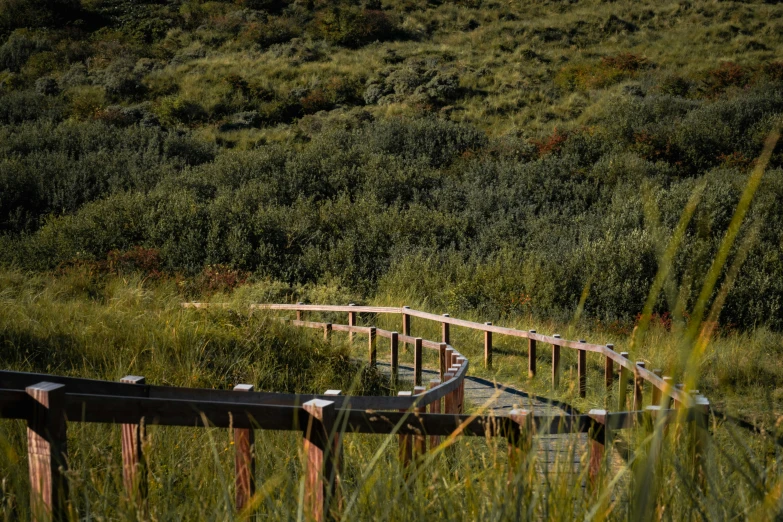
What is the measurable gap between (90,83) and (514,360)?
27.7m

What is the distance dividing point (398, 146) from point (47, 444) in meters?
22.9

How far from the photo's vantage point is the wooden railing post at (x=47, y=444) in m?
2.32

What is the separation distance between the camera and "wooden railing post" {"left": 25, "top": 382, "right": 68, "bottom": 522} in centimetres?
232

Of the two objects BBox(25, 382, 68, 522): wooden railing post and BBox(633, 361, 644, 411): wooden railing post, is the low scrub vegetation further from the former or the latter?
BBox(633, 361, 644, 411): wooden railing post

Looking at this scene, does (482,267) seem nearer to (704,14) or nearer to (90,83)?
(90,83)

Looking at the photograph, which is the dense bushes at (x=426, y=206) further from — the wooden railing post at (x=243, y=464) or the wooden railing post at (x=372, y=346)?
the wooden railing post at (x=243, y=464)

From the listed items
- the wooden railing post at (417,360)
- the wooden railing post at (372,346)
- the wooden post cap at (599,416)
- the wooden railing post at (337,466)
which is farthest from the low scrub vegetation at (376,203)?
the wooden railing post at (372,346)

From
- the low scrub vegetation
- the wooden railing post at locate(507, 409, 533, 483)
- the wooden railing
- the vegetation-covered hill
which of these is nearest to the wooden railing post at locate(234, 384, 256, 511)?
the wooden railing

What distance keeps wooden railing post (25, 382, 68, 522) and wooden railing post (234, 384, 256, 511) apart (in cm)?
69

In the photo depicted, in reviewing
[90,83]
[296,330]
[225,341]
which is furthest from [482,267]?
[90,83]

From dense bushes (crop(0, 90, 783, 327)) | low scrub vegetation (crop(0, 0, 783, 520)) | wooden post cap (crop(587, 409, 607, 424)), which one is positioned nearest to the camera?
wooden post cap (crop(587, 409, 607, 424))

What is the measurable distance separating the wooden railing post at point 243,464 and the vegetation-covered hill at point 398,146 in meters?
4.11

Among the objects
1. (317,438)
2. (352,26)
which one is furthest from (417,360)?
(352,26)

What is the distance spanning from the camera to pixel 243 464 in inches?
116
